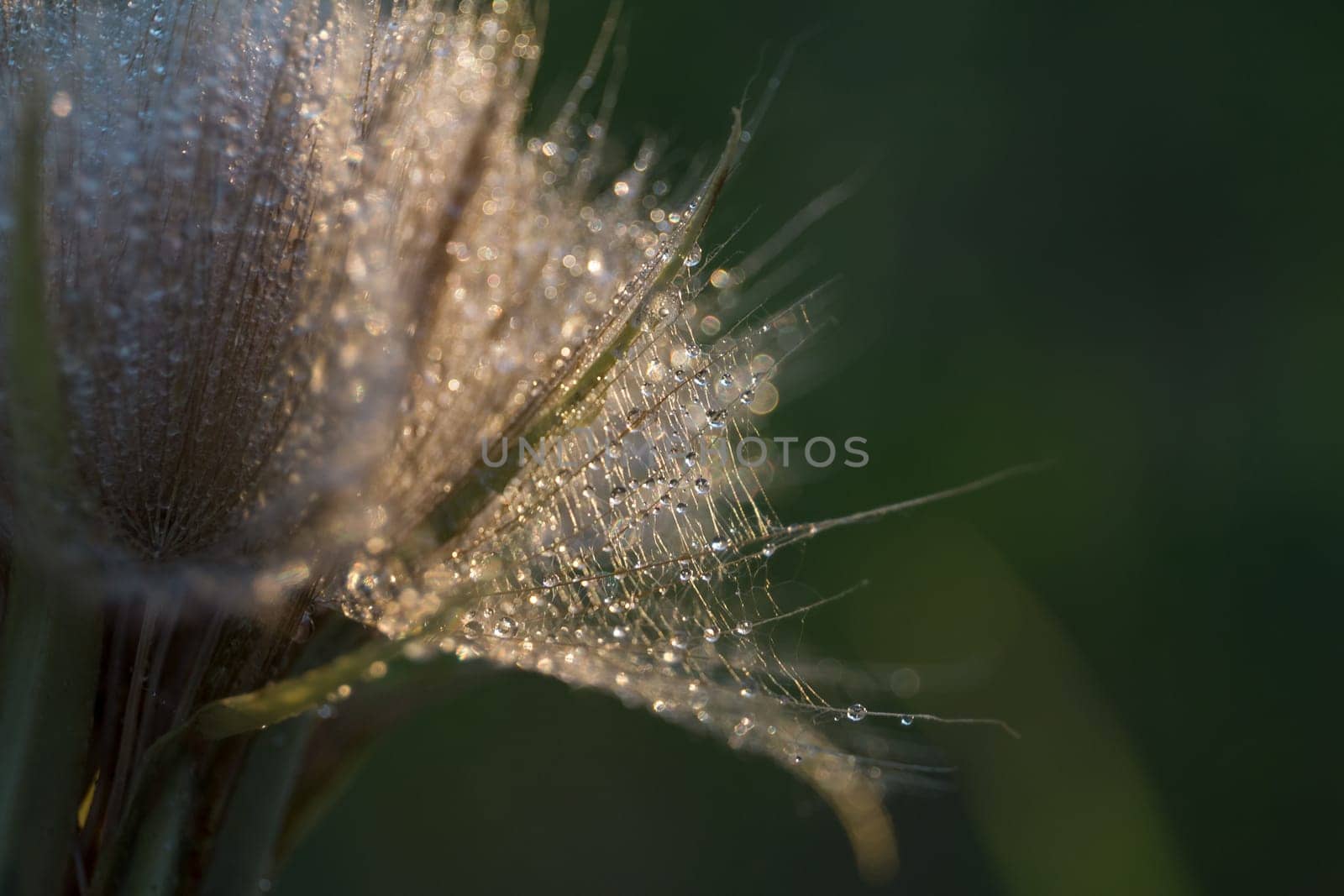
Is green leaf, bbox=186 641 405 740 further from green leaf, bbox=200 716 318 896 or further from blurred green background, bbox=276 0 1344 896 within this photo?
blurred green background, bbox=276 0 1344 896

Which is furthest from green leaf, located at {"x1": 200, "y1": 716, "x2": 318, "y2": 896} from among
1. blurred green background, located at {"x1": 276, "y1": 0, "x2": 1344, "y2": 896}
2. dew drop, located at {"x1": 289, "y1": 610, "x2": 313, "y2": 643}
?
blurred green background, located at {"x1": 276, "y1": 0, "x2": 1344, "y2": 896}

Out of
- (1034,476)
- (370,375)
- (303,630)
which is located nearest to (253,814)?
(303,630)

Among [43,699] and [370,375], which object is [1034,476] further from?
[43,699]

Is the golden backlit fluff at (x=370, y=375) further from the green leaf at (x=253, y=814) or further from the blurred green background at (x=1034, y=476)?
the blurred green background at (x=1034, y=476)

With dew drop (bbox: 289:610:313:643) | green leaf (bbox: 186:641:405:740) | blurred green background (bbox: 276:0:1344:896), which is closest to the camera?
green leaf (bbox: 186:641:405:740)

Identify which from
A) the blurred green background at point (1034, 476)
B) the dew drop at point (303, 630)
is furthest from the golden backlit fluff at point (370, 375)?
the blurred green background at point (1034, 476)

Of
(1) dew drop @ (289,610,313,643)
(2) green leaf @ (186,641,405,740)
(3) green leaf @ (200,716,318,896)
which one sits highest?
(2) green leaf @ (186,641,405,740)

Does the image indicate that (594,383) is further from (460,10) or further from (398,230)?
(460,10)
